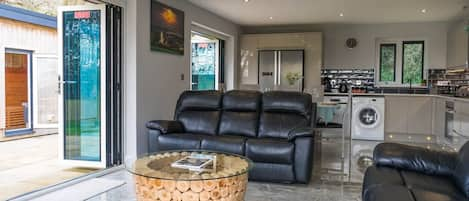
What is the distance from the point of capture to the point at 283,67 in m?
8.69

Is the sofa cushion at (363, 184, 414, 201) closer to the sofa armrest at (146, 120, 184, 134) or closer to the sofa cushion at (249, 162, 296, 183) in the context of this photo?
the sofa cushion at (249, 162, 296, 183)

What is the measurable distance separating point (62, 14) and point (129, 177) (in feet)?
7.22

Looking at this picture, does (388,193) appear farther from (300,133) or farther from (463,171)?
(300,133)

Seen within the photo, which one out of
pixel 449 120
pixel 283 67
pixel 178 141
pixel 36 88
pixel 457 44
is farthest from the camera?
pixel 283 67

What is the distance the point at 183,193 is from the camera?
256cm

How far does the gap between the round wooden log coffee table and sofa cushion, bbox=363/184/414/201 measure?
0.87m

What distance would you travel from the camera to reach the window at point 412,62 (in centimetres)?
836

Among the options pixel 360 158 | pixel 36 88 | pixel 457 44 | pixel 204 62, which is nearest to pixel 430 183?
pixel 360 158

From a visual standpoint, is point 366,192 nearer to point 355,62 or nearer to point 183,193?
point 183,193

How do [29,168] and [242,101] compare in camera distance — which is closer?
[29,168]

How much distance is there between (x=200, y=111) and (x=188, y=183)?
242 cm

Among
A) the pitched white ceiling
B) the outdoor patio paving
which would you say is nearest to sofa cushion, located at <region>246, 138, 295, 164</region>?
the outdoor patio paving

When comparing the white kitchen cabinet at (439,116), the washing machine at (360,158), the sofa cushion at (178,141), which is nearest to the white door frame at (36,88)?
→ the sofa cushion at (178,141)

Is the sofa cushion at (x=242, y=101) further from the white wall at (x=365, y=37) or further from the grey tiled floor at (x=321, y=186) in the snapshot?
the white wall at (x=365, y=37)
